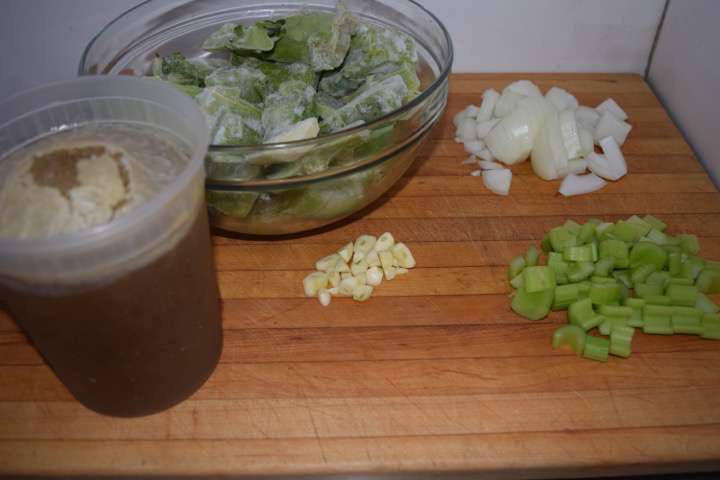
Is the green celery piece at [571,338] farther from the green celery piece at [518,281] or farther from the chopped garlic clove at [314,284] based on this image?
the chopped garlic clove at [314,284]

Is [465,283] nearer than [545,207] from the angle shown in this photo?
Yes

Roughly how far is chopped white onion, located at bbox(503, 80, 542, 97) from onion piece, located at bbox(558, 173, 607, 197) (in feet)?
0.90

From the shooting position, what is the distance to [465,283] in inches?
51.3

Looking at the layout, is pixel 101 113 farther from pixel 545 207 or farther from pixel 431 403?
pixel 545 207

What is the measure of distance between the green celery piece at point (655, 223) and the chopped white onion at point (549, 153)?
23 cm

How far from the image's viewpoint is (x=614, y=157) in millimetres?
1561

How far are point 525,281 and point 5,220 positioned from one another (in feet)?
2.91

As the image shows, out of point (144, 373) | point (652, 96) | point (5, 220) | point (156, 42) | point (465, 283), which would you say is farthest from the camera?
point (652, 96)

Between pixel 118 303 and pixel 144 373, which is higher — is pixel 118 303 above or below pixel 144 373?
above

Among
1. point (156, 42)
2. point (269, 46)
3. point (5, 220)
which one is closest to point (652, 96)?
point (269, 46)

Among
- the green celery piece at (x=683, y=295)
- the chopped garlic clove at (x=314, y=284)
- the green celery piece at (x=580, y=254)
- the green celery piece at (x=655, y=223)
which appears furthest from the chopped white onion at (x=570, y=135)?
the chopped garlic clove at (x=314, y=284)

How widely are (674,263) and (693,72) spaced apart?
0.66m

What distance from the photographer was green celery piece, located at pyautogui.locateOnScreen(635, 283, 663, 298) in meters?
1.25

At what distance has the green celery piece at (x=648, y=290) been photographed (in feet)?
4.10
